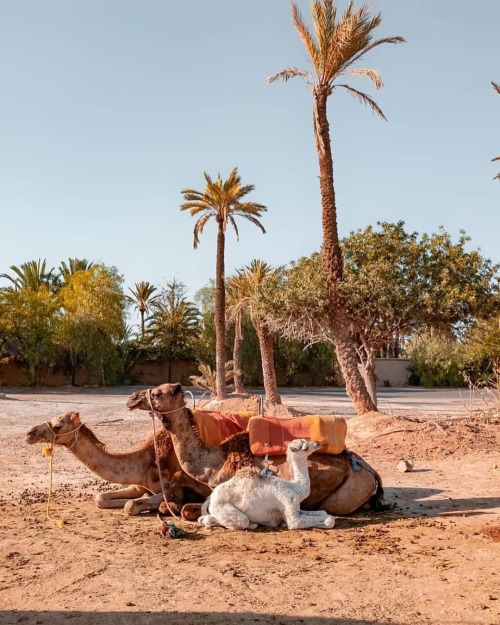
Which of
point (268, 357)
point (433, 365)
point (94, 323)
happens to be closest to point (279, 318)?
point (268, 357)

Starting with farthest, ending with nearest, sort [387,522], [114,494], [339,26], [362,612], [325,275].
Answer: [325,275] < [339,26] < [114,494] < [387,522] < [362,612]

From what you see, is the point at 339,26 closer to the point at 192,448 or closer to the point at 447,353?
the point at 192,448

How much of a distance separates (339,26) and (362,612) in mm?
15709

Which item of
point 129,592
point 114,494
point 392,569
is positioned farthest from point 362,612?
point 114,494

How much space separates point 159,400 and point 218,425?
0.89 m

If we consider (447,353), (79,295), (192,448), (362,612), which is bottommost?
(362,612)

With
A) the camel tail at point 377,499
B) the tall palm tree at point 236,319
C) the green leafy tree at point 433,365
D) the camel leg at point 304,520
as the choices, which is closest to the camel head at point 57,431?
the camel leg at point 304,520

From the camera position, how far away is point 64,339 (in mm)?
45938

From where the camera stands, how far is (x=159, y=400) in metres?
7.44

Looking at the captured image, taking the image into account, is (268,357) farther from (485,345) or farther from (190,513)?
(190,513)

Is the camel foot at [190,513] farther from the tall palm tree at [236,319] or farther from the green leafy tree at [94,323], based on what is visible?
the green leafy tree at [94,323]

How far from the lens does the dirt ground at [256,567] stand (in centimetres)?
470

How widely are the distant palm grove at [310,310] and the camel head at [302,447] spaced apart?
10277mm

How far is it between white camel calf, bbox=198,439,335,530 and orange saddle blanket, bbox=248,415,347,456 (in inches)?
18.5
